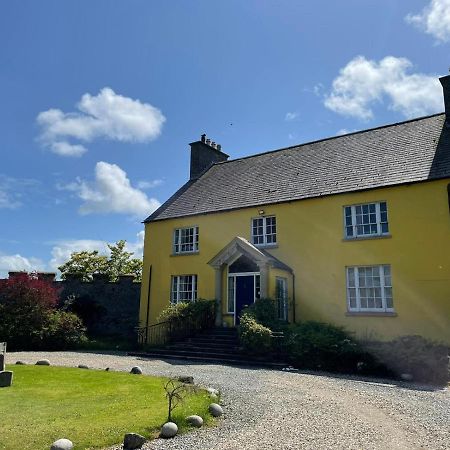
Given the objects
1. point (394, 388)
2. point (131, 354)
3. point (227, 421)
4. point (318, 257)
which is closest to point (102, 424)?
point (227, 421)

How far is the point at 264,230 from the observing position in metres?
20.2

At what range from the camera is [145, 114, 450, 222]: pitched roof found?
17578mm

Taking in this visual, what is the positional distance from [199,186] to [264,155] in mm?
4449

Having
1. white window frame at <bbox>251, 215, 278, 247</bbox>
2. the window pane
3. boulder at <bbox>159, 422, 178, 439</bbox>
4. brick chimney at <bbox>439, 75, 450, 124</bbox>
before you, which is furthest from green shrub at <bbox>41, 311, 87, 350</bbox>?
brick chimney at <bbox>439, 75, 450, 124</bbox>

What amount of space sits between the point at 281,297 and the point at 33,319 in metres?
12.1

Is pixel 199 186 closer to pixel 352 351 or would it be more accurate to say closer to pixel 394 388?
pixel 352 351

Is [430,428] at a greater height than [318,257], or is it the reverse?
[318,257]

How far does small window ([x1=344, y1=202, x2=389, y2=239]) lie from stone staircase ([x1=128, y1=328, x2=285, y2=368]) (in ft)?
21.8

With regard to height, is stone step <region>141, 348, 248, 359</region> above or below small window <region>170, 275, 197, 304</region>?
below

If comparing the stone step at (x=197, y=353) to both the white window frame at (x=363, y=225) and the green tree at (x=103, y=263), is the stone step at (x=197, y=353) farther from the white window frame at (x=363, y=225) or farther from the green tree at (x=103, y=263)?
the green tree at (x=103, y=263)

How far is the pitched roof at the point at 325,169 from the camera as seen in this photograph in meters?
17.6

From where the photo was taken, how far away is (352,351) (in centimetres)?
1331

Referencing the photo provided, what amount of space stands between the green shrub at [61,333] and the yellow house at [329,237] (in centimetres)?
387

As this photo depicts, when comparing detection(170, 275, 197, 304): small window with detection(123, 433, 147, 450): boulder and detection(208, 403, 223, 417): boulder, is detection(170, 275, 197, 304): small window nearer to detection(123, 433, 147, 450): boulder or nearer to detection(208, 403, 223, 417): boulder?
detection(208, 403, 223, 417): boulder
